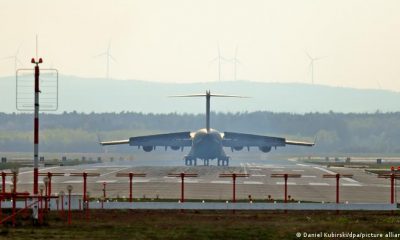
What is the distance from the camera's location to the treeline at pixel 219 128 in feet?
525

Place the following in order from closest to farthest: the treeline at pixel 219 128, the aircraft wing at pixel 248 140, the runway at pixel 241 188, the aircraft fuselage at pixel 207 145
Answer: the runway at pixel 241 188 → the aircraft fuselage at pixel 207 145 → the aircraft wing at pixel 248 140 → the treeline at pixel 219 128

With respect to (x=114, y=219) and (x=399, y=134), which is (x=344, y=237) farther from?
(x=399, y=134)

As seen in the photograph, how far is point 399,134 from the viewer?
17812cm

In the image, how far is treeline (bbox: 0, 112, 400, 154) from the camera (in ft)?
525

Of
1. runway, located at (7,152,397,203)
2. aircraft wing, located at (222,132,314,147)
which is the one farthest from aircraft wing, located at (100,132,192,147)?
runway, located at (7,152,397,203)

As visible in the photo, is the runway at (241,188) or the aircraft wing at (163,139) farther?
the aircraft wing at (163,139)

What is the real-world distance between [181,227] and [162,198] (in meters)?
13.6

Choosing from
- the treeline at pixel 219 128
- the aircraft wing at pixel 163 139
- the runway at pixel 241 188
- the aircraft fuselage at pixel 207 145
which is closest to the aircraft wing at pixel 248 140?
the aircraft wing at pixel 163 139

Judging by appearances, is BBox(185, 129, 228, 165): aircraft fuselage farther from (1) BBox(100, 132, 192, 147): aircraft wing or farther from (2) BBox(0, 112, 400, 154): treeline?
(2) BBox(0, 112, 400, 154): treeline

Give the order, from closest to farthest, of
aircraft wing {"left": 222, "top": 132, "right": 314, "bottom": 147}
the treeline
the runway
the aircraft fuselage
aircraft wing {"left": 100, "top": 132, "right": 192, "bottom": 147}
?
1. the runway
2. the aircraft fuselage
3. aircraft wing {"left": 100, "top": 132, "right": 192, "bottom": 147}
4. aircraft wing {"left": 222, "top": 132, "right": 314, "bottom": 147}
5. the treeline

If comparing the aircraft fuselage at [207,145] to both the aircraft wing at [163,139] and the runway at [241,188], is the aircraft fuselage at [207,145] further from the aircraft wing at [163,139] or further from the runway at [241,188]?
the runway at [241,188]

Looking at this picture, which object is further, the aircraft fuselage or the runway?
the aircraft fuselage

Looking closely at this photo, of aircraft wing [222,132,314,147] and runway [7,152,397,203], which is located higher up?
aircraft wing [222,132,314,147]

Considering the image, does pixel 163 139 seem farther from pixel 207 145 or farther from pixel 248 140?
pixel 207 145
